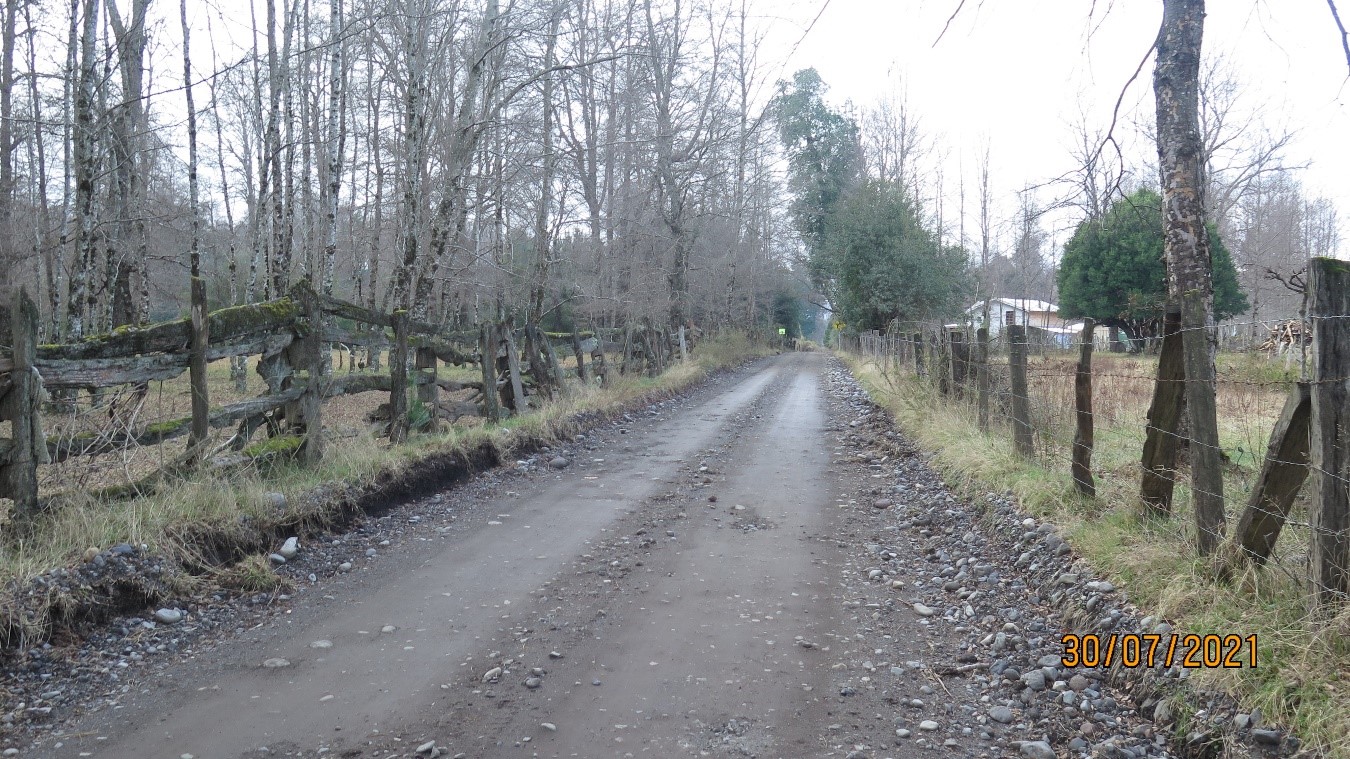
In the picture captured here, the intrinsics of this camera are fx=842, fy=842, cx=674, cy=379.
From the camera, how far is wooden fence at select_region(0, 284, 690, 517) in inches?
205

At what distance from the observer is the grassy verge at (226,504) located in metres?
4.96

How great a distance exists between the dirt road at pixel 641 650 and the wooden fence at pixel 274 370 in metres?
1.57

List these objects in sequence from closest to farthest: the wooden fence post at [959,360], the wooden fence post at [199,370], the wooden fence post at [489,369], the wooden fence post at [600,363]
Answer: the wooden fence post at [199,370]
the wooden fence post at [959,360]
the wooden fence post at [489,369]
the wooden fence post at [600,363]

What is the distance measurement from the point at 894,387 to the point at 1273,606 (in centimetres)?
1372

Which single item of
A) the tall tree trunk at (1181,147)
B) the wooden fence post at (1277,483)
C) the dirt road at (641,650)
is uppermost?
the tall tree trunk at (1181,147)

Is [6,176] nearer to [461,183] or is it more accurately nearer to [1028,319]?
[461,183]

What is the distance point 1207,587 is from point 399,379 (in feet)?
25.9

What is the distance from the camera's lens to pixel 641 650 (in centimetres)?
441

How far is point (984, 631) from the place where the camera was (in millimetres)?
4727

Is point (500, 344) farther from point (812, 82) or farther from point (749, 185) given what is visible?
point (812, 82)

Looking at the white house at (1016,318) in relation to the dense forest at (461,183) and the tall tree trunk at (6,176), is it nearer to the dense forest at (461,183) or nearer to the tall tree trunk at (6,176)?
the dense forest at (461,183)

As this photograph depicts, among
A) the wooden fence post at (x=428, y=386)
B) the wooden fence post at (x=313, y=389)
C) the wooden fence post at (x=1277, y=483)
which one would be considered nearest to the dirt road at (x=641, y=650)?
the wooden fence post at (x=1277, y=483)
